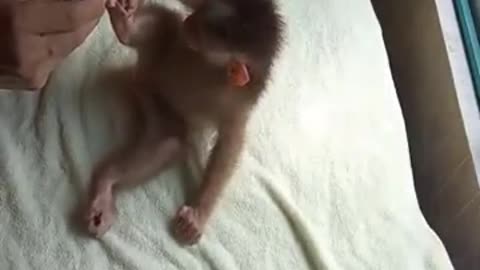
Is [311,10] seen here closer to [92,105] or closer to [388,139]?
[388,139]

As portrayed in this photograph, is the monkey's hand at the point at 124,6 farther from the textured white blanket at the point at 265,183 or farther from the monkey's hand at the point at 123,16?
the textured white blanket at the point at 265,183

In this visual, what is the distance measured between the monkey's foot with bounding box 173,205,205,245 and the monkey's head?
0.14 m

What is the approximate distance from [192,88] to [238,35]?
0.11 m

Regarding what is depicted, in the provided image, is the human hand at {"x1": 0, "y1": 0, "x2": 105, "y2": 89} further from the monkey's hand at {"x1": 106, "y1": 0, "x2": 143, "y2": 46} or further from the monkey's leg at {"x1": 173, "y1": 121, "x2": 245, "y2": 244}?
the monkey's leg at {"x1": 173, "y1": 121, "x2": 245, "y2": 244}

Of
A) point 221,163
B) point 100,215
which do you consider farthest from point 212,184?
point 100,215

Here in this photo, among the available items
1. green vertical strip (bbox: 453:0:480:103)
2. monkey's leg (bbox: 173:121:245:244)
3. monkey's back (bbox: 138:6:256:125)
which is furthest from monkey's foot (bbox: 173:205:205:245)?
green vertical strip (bbox: 453:0:480:103)

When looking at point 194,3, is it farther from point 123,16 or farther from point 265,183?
point 265,183

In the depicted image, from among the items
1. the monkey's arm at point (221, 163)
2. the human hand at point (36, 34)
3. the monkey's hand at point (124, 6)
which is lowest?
the monkey's arm at point (221, 163)

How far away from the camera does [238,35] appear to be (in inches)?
38.1

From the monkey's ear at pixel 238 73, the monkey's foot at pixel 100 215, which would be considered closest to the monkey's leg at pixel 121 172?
the monkey's foot at pixel 100 215

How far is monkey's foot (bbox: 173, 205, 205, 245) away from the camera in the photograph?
101 cm

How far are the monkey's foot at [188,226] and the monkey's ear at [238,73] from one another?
0.14 m

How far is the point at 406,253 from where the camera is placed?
43.5 inches

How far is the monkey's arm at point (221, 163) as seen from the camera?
1.04 m
